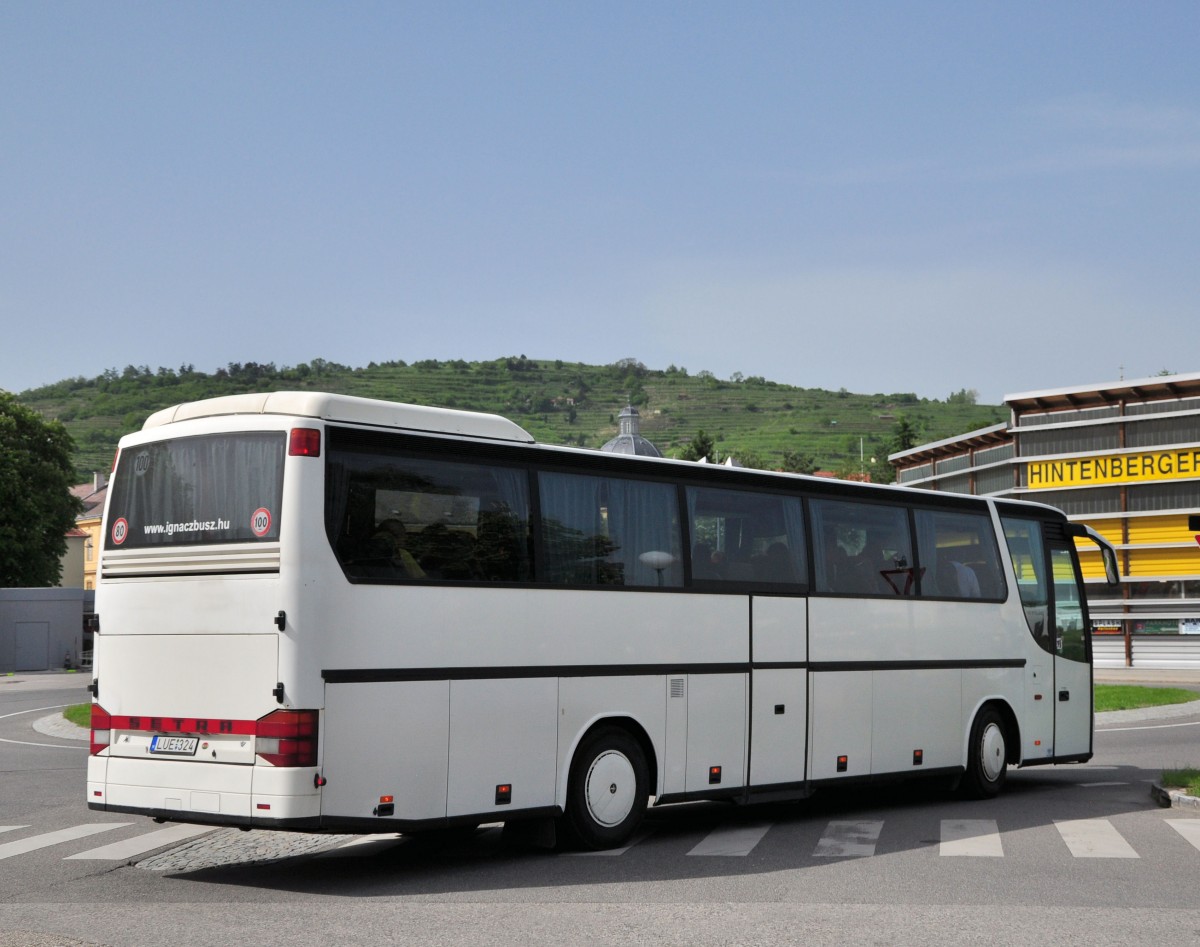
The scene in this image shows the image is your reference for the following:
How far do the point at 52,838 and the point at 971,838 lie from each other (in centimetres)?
771

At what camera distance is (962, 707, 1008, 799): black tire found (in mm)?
15742

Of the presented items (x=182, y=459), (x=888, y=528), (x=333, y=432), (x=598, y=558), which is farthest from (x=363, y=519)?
(x=888, y=528)

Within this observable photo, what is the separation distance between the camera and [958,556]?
51.8 feet

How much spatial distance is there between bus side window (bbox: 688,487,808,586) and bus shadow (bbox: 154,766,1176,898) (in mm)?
2212

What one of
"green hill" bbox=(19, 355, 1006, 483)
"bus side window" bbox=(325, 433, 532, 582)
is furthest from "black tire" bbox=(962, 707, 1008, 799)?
"green hill" bbox=(19, 355, 1006, 483)

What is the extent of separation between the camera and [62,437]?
7312cm

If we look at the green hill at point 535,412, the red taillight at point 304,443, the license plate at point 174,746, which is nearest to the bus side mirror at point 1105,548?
the red taillight at point 304,443

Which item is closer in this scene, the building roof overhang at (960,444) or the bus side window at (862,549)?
the bus side window at (862,549)

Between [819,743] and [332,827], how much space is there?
5.50 m

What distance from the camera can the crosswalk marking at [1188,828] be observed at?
12.0 metres

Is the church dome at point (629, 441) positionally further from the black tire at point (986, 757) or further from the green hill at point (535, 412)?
the green hill at point (535, 412)

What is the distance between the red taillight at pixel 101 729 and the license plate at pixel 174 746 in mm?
478

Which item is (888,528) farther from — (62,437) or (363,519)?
(62,437)

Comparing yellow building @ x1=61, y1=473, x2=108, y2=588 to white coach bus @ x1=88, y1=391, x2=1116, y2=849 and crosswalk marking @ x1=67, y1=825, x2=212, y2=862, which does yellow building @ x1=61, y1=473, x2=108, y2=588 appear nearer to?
crosswalk marking @ x1=67, y1=825, x2=212, y2=862
